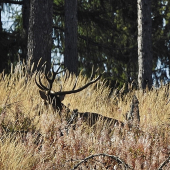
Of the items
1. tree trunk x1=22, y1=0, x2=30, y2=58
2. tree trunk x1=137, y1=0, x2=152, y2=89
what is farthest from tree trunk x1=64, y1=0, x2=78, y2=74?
tree trunk x1=137, y1=0, x2=152, y2=89

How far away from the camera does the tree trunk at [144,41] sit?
37.1 ft

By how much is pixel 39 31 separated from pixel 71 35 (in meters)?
2.70

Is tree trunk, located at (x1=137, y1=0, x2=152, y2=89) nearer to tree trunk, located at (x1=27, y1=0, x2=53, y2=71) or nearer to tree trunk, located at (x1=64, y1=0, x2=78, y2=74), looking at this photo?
tree trunk, located at (x1=64, y1=0, x2=78, y2=74)

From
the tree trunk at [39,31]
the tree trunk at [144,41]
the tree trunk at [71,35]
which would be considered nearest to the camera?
the tree trunk at [39,31]

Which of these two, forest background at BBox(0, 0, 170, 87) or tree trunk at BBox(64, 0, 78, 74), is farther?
forest background at BBox(0, 0, 170, 87)

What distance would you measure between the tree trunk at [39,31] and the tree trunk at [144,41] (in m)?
2.52

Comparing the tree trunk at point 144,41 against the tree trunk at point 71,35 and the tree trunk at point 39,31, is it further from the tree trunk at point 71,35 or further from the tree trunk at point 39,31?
the tree trunk at point 39,31

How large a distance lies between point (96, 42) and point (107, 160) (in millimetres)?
12071

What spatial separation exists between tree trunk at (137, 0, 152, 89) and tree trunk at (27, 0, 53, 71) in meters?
2.52

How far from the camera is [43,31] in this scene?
34.3 ft

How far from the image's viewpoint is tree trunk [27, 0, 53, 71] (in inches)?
411

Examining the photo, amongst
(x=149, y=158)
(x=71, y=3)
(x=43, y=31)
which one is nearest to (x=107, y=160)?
(x=149, y=158)

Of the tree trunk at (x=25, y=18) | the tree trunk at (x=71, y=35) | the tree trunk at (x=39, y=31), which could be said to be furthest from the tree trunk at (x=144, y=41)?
the tree trunk at (x=25, y=18)

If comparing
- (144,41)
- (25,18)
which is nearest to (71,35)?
(25,18)
